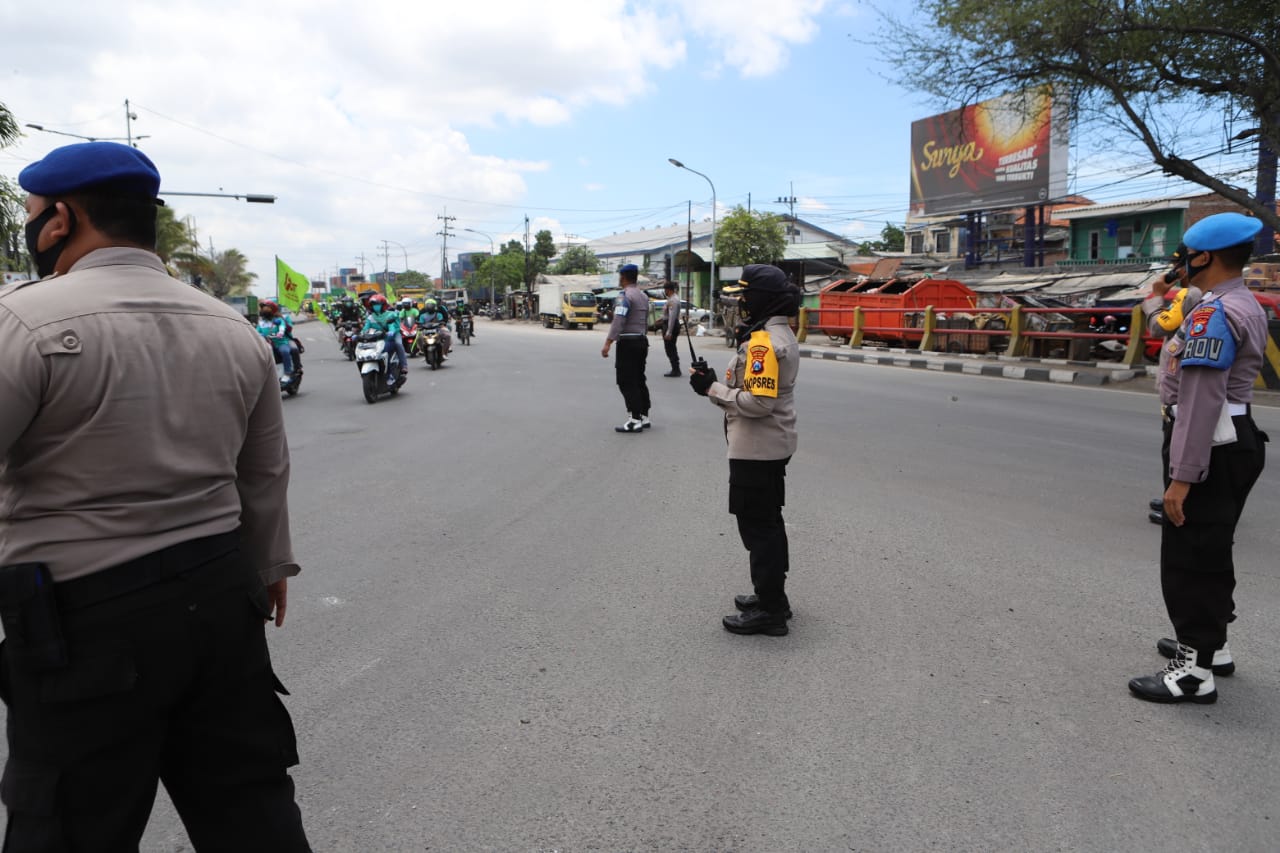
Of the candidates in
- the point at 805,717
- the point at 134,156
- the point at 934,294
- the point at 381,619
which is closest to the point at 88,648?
the point at 134,156

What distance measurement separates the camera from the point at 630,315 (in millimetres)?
9367

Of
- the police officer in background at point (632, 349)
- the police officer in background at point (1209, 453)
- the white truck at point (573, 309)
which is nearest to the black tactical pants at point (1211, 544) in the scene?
the police officer in background at point (1209, 453)

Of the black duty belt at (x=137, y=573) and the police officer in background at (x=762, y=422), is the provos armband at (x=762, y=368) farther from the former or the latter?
the black duty belt at (x=137, y=573)

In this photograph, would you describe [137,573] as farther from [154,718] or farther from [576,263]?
[576,263]

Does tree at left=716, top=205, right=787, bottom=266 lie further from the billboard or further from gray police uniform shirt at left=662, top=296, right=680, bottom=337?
gray police uniform shirt at left=662, top=296, right=680, bottom=337

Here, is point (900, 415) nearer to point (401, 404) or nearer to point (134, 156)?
point (401, 404)

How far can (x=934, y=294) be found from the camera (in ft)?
69.5

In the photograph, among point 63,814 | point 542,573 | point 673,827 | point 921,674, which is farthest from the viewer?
point 542,573

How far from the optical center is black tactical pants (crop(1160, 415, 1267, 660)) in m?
3.06

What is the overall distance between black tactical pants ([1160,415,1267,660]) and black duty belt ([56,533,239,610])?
10.1 ft

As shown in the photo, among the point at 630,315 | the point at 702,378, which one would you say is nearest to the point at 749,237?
the point at 630,315

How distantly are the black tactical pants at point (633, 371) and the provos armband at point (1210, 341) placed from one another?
6.40 metres

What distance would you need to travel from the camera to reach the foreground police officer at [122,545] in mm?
1575

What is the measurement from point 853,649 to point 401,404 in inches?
A: 371
